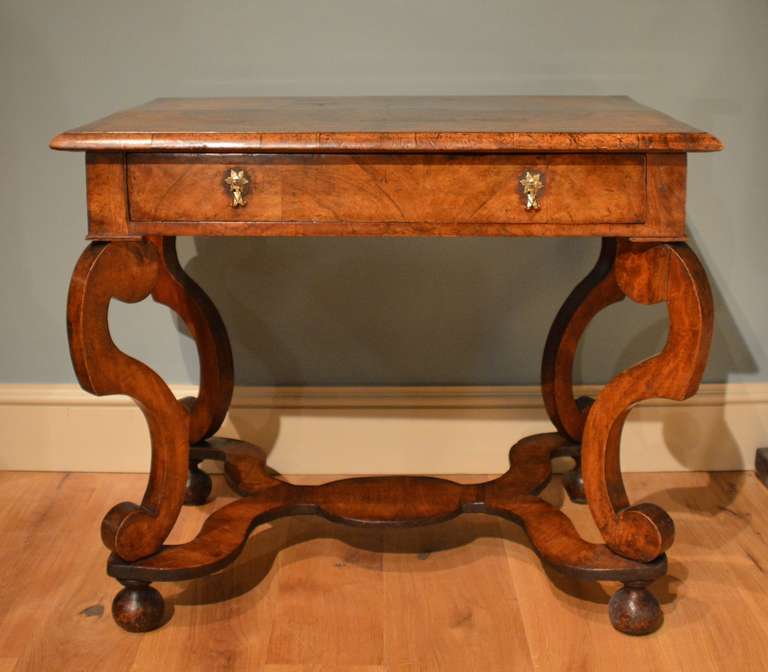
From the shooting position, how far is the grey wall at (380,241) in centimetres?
247

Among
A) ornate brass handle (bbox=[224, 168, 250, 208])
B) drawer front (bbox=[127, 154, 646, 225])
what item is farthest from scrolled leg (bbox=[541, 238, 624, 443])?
ornate brass handle (bbox=[224, 168, 250, 208])

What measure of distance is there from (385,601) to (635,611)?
0.44 m

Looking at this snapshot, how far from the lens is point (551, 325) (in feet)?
8.33

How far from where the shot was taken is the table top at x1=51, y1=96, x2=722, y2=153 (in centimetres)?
180

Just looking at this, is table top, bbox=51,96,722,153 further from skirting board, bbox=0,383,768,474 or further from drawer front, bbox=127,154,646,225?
skirting board, bbox=0,383,768,474

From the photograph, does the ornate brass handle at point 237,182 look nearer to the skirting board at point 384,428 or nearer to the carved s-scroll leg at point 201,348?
the carved s-scroll leg at point 201,348

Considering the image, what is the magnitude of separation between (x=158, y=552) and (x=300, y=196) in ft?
2.25

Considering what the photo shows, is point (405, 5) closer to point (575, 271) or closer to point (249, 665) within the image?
point (575, 271)

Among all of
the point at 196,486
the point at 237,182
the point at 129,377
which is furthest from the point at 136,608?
the point at 237,182

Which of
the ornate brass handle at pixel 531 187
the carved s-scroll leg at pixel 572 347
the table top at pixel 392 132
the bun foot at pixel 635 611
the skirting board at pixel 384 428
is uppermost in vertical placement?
the table top at pixel 392 132

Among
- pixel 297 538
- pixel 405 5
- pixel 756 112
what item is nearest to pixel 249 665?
pixel 297 538

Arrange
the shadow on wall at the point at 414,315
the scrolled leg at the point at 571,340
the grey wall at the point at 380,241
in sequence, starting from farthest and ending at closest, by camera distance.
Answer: the shadow on wall at the point at 414,315
the grey wall at the point at 380,241
the scrolled leg at the point at 571,340

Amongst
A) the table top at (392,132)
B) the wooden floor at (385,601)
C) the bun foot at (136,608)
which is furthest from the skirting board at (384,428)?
the table top at (392,132)

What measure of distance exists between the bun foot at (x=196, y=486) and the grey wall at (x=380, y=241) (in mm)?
219
